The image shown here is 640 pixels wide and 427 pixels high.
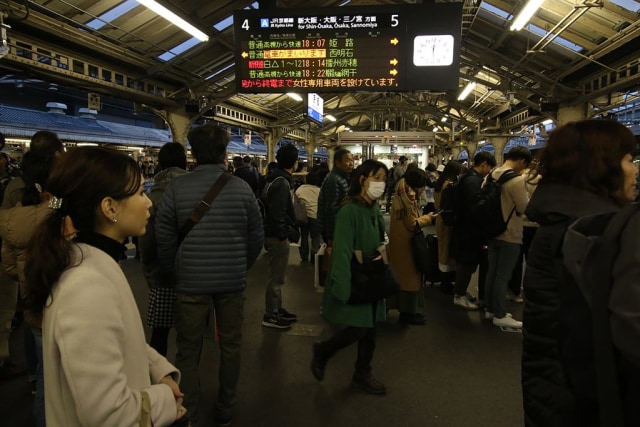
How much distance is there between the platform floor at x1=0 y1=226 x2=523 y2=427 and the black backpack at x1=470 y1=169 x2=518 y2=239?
97cm

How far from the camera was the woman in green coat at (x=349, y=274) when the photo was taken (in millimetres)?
2543

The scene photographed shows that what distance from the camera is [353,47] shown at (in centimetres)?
540

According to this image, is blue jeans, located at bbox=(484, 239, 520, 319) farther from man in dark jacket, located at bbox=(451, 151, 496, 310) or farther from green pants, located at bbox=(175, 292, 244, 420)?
green pants, located at bbox=(175, 292, 244, 420)

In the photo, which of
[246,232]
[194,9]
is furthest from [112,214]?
[194,9]

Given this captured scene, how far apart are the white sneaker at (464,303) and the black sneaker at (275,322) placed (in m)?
1.93

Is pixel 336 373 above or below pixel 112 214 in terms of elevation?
below

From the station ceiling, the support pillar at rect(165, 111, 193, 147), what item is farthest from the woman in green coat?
the support pillar at rect(165, 111, 193, 147)

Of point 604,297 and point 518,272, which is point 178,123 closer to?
point 518,272

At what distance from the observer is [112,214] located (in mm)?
1076

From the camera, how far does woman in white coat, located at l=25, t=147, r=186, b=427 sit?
0.90 metres

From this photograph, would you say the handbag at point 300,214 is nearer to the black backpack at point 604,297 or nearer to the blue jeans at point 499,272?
the blue jeans at point 499,272

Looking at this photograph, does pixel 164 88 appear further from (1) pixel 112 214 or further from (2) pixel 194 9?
(1) pixel 112 214

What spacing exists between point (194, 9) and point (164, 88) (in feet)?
7.95

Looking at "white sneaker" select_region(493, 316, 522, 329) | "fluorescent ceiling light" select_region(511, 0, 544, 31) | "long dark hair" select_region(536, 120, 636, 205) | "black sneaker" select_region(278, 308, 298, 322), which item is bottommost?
"white sneaker" select_region(493, 316, 522, 329)
